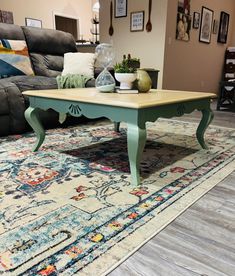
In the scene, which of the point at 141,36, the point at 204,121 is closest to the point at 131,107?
the point at 204,121

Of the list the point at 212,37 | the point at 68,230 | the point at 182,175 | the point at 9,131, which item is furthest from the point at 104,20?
the point at 68,230

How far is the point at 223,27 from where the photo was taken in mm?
5566

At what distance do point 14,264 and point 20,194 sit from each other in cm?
50

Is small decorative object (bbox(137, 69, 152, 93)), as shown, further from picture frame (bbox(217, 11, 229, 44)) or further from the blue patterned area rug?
picture frame (bbox(217, 11, 229, 44))

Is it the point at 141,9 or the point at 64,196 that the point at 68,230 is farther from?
the point at 141,9

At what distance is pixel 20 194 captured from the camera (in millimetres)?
1287

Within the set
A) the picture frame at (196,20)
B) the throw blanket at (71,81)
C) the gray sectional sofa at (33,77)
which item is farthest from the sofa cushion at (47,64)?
the picture frame at (196,20)

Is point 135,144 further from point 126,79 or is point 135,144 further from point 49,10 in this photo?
point 49,10

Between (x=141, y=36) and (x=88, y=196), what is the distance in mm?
3668

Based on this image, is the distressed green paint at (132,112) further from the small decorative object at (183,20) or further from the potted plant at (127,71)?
the small decorative object at (183,20)

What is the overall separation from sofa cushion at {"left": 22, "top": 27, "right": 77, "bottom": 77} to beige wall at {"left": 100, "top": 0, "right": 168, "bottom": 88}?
1.40 metres

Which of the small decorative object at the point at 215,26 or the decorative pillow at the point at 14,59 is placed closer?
the decorative pillow at the point at 14,59

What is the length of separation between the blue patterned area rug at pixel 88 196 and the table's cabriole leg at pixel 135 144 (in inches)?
2.4

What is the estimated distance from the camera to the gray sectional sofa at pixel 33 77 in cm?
228
